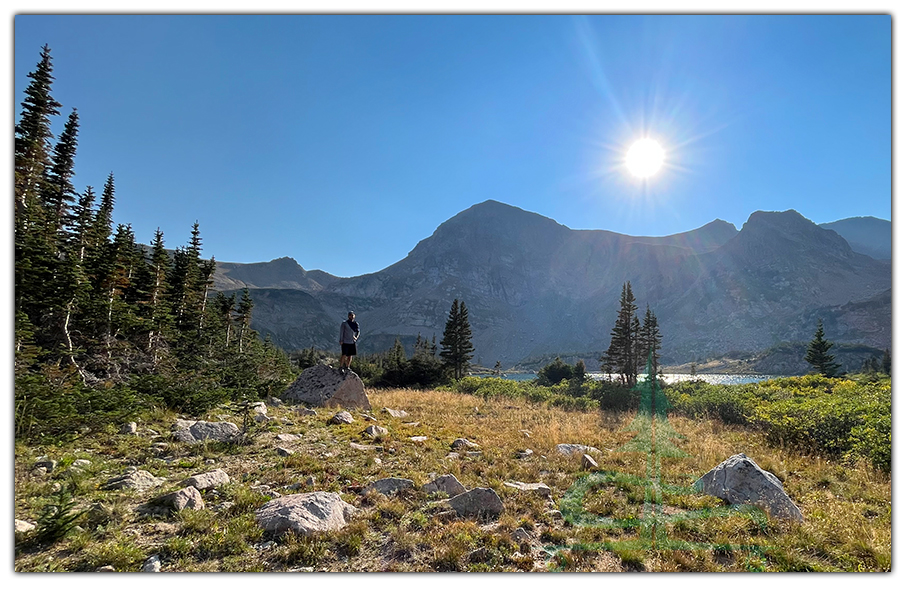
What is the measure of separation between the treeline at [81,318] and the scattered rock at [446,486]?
7.31 m

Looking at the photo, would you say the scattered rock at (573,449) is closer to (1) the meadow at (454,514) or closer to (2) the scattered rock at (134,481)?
(1) the meadow at (454,514)

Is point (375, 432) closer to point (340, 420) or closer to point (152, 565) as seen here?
point (340, 420)

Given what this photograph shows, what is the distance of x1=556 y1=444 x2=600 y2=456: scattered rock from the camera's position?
32.0 feet

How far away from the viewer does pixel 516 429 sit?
13508mm

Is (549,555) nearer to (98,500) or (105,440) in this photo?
(98,500)

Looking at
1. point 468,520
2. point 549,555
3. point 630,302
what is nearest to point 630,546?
point 549,555

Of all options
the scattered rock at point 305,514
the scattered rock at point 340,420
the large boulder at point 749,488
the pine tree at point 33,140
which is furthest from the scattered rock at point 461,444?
the pine tree at point 33,140

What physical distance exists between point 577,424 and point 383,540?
38.2ft

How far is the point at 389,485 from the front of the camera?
6641mm

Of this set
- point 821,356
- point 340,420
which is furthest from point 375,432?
point 821,356

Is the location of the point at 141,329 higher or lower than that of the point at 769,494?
higher

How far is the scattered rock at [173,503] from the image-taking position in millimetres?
5152

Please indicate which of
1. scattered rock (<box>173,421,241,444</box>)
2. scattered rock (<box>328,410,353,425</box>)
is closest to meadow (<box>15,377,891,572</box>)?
scattered rock (<box>173,421,241,444</box>)

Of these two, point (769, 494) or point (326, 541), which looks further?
point (769, 494)
